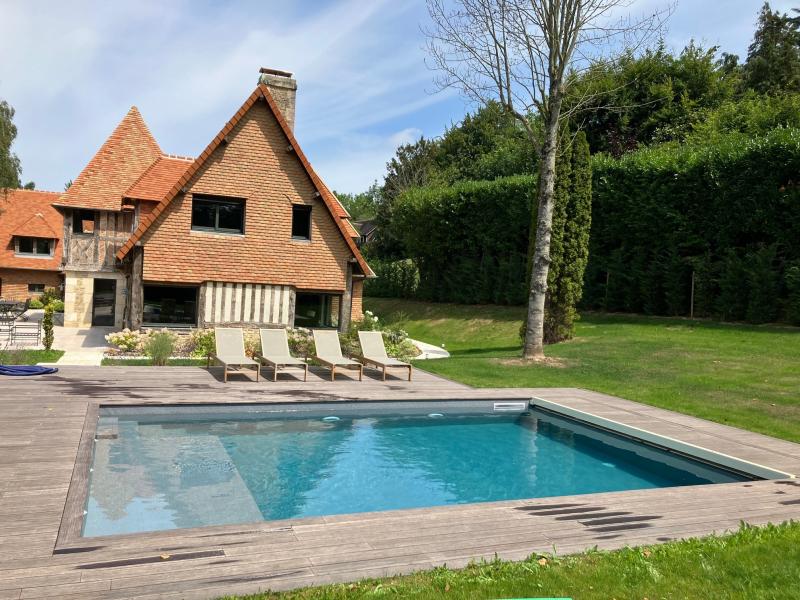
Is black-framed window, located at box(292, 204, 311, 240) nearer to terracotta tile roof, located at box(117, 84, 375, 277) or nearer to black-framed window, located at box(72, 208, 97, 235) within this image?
terracotta tile roof, located at box(117, 84, 375, 277)

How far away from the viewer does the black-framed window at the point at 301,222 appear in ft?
67.2

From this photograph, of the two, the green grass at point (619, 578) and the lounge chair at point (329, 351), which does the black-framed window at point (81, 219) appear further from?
the green grass at point (619, 578)

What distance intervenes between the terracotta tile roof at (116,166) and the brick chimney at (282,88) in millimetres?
7373

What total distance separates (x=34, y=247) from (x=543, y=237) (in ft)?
105

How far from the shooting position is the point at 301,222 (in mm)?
20672

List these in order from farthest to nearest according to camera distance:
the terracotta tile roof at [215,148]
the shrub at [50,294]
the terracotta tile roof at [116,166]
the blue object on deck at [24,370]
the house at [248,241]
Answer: the shrub at [50,294] → the terracotta tile roof at [116,166] → the house at [248,241] → the terracotta tile roof at [215,148] → the blue object on deck at [24,370]

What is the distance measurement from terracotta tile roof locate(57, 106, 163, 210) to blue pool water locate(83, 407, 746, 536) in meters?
17.9

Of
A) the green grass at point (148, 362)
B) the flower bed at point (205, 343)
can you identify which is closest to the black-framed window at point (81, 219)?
the flower bed at point (205, 343)

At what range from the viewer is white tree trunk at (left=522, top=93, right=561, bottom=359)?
55.6 ft

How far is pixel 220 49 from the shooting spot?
1595cm

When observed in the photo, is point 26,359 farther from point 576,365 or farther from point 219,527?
point 576,365

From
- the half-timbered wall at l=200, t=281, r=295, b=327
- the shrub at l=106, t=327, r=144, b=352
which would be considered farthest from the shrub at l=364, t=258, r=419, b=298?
the shrub at l=106, t=327, r=144, b=352

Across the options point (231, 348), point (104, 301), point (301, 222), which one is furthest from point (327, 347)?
point (104, 301)

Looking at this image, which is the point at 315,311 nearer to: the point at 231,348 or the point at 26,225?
the point at 231,348
